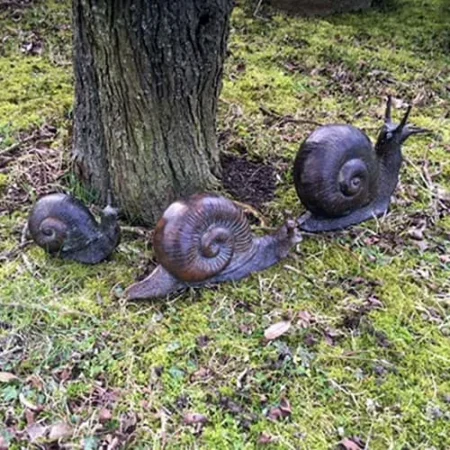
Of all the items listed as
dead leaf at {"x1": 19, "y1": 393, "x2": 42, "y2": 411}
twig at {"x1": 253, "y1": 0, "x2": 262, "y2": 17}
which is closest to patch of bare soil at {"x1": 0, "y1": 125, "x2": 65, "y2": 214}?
dead leaf at {"x1": 19, "y1": 393, "x2": 42, "y2": 411}

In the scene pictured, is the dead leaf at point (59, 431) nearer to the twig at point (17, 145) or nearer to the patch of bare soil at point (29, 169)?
the patch of bare soil at point (29, 169)

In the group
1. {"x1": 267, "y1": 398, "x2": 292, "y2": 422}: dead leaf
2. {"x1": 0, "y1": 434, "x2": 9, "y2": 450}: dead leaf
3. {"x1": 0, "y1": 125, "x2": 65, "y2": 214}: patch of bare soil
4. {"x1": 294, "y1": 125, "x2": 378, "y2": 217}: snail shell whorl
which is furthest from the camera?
{"x1": 0, "y1": 125, "x2": 65, "y2": 214}: patch of bare soil

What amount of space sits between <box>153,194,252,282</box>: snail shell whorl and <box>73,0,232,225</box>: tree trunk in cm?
36

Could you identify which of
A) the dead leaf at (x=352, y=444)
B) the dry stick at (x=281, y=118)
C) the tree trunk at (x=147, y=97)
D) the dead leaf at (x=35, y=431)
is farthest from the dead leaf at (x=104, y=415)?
the dry stick at (x=281, y=118)

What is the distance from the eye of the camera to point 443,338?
176 centimetres

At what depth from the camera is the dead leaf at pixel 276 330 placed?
1.72 m

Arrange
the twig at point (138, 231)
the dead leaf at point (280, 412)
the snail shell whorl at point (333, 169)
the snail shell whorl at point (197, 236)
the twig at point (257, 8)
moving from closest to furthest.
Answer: the dead leaf at point (280, 412) < the snail shell whorl at point (197, 236) < the snail shell whorl at point (333, 169) < the twig at point (138, 231) < the twig at point (257, 8)

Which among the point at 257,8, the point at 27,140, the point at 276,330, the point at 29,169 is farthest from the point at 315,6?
the point at 276,330

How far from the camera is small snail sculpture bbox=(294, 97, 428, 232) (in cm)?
196

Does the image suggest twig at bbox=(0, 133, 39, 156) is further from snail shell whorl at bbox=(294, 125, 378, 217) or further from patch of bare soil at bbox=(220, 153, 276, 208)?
snail shell whorl at bbox=(294, 125, 378, 217)

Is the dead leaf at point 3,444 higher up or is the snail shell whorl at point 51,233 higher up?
the snail shell whorl at point 51,233

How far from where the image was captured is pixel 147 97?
1879 millimetres

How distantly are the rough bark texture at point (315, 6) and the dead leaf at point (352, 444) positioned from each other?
364 centimetres

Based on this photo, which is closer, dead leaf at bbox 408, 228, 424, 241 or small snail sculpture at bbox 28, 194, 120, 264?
small snail sculpture at bbox 28, 194, 120, 264
